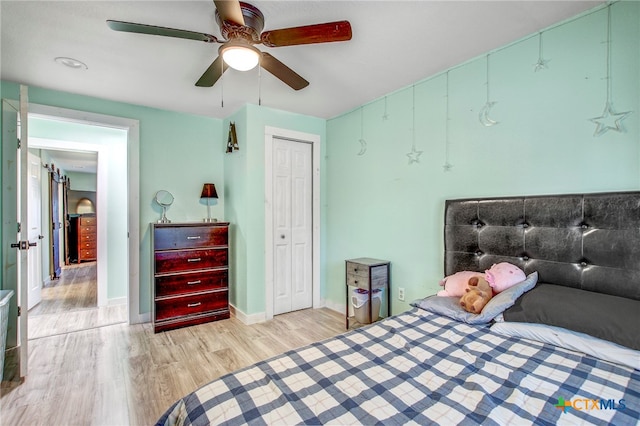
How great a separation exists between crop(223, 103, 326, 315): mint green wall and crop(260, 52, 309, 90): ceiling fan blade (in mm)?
1280

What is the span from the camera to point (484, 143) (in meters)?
2.18

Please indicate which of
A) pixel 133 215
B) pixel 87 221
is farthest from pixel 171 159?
pixel 87 221

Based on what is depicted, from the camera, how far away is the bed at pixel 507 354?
37.0 inches

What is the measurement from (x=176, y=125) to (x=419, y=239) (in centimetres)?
301

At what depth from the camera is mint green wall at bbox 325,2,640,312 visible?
1625 millimetres

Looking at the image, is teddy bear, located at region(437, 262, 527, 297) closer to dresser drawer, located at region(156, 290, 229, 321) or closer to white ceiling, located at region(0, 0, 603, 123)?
white ceiling, located at region(0, 0, 603, 123)

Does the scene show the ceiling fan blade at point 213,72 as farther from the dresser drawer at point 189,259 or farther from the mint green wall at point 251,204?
the dresser drawer at point 189,259

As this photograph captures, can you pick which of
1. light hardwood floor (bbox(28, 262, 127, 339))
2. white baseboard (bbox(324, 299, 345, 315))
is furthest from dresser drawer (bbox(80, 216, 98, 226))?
white baseboard (bbox(324, 299, 345, 315))

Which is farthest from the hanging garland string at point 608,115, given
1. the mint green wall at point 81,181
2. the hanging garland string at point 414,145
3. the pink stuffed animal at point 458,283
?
the mint green wall at point 81,181

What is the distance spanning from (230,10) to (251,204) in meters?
2.11

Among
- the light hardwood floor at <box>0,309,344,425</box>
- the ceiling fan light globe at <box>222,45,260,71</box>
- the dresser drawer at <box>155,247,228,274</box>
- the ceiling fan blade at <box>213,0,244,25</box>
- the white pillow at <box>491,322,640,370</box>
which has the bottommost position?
the light hardwood floor at <box>0,309,344,425</box>

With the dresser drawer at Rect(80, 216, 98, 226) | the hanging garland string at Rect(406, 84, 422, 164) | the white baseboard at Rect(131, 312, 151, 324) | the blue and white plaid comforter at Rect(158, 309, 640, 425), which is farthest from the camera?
the dresser drawer at Rect(80, 216, 98, 226)

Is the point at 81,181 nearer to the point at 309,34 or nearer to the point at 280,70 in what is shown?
the point at 280,70

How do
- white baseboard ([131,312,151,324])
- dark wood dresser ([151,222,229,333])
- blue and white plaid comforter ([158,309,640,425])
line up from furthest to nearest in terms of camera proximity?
1. white baseboard ([131,312,151,324])
2. dark wood dresser ([151,222,229,333])
3. blue and white plaid comforter ([158,309,640,425])
